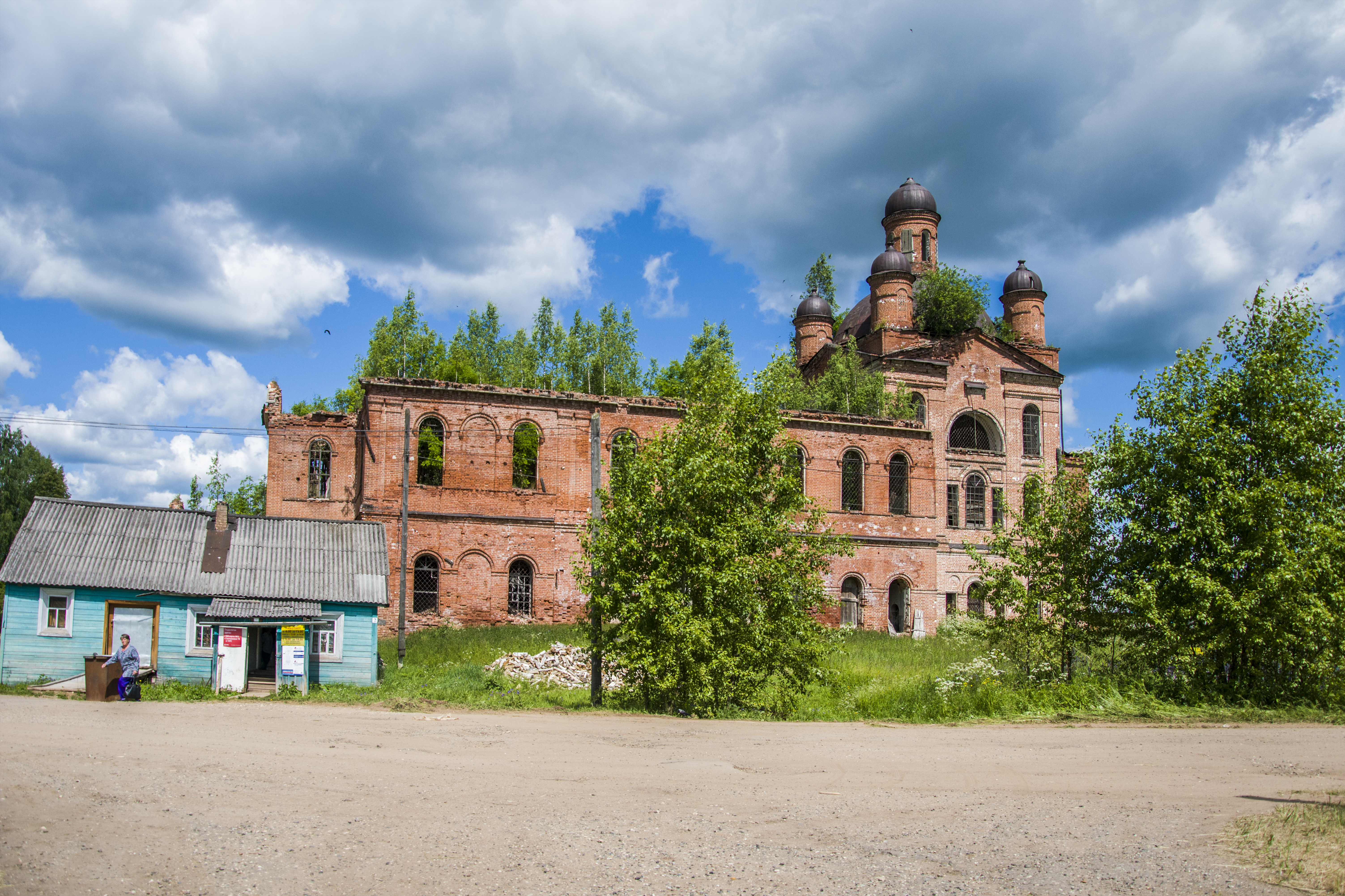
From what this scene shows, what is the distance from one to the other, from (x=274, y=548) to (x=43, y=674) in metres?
4.70

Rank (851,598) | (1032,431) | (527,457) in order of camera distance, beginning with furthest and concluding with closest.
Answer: (1032,431) → (851,598) → (527,457)

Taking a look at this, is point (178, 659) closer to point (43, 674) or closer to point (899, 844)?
point (43, 674)

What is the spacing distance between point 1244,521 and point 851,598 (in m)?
17.8

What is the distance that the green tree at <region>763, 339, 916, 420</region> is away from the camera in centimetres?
3609

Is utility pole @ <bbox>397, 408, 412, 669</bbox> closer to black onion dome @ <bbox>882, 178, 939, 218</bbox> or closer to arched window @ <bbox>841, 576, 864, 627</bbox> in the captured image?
arched window @ <bbox>841, 576, 864, 627</bbox>

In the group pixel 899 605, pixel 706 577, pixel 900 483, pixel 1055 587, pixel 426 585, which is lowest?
pixel 899 605

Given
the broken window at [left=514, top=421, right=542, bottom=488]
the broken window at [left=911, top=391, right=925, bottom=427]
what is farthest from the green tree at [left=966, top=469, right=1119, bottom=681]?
the broken window at [left=911, top=391, right=925, bottom=427]

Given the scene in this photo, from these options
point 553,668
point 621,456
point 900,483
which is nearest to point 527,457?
point 553,668

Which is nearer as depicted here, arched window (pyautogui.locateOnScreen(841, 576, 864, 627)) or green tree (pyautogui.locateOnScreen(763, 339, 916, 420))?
arched window (pyautogui.locateOnScreen(841, 576, 864, 627))

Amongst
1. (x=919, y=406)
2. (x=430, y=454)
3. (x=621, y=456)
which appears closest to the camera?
(x=621, y=456)

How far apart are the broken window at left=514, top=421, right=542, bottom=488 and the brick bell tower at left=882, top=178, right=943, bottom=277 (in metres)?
23.9

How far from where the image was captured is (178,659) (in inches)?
695

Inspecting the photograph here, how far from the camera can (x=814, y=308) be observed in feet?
148

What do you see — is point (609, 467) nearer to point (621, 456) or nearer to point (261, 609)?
point (621, 456)
